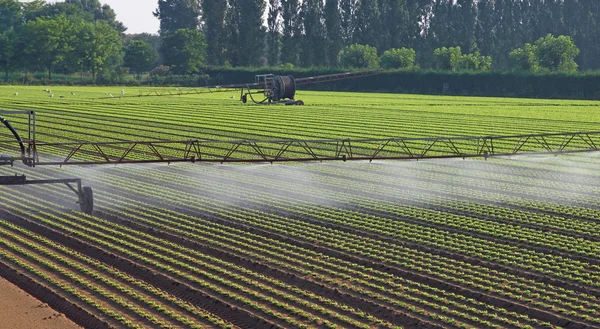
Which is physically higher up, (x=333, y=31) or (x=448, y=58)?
(x=333, y=31)

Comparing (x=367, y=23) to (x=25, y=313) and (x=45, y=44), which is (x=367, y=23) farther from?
(x=25, y=313)

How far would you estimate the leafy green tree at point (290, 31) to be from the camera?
163625 millimetres

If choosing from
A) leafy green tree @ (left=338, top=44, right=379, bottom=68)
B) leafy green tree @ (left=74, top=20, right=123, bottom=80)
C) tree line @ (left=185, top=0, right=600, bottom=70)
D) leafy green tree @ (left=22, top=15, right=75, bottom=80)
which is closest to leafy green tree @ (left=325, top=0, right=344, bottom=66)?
tree line @ (left=185, top=0, right=600, bottom=70)

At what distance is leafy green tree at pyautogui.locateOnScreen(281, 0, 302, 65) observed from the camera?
164 metres

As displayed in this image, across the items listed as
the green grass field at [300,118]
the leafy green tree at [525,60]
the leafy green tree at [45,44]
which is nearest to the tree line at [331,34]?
the leafy green tree at [45,44]

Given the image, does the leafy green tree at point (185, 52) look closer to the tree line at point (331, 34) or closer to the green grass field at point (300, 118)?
the tree line at point (331, 34)

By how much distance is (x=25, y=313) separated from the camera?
1830cm

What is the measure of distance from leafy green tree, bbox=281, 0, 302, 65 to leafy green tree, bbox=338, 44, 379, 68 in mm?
14904

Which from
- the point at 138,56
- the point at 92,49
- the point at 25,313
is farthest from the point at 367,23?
the point at 25,313

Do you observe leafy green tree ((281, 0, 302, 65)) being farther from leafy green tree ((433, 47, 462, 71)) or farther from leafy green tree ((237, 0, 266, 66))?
leafy green tree ((433, 47, 462, 71))

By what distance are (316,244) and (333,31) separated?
467 feet

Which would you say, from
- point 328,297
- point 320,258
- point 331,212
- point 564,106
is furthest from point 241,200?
point 564,106

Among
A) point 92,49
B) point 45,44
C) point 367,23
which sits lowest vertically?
point 92,49

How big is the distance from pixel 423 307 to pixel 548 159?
29.6m
